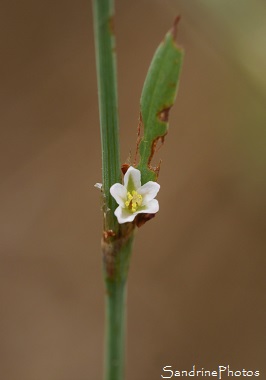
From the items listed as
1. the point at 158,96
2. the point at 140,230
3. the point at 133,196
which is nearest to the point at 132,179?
the point at 133,196

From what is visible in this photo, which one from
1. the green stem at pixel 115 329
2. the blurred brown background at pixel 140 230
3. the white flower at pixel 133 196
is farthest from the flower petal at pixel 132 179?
the blurred brown background at pixel 140 230

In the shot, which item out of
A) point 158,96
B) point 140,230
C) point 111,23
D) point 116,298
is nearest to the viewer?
point 111,23

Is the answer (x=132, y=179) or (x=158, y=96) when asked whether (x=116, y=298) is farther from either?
(x=158, y=96)

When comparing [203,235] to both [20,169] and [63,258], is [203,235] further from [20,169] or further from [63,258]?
[20,169]

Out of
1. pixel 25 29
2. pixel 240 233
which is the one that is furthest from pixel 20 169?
pixel 240 233

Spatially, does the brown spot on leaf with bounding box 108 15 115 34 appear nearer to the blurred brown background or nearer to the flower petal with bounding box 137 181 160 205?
the flower petal with bounding box 137 181 160 205
